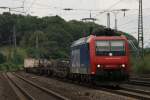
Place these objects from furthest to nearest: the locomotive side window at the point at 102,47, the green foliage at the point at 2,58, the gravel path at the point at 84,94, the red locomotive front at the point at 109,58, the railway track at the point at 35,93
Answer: the green foliage at the point at 2,58 → the locomotive side window at the point at 102,47 → the red locomotive front at the point at 109,58 → the railway track at the point at 35,93 → the gravel path at the point at 84,94

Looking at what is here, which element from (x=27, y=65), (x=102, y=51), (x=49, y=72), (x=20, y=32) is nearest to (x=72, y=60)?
(x=102, y=51)

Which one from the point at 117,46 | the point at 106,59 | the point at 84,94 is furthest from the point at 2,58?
the point at 84,94

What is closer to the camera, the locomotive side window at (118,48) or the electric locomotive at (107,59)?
the electric locomotive at (107,59)

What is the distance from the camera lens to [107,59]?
2836cm

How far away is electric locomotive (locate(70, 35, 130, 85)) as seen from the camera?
91.7 ft

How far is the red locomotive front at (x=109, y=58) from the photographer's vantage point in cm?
2792

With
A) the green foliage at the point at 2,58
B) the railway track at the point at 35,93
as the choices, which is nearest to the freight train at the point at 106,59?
the railway track at the point at 35,93

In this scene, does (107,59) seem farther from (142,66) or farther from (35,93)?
(142,66)

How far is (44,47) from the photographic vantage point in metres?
126

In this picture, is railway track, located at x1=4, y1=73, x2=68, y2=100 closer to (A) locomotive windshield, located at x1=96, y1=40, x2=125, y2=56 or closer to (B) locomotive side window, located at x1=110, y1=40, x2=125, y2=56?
(A) locomotive windshield, located at x1=96, y1=40, x2=125, y2=56

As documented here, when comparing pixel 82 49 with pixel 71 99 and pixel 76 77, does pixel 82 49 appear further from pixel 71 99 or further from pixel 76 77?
pixel 71 99

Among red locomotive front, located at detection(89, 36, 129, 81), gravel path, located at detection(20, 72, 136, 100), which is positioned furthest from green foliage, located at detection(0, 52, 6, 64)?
red locomotive front, located at detection(89, 36, 129, 81)

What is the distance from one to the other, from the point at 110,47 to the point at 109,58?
81 cm

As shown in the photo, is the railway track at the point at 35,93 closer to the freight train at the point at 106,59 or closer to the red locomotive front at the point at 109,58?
the freight train at the point at 106,59
